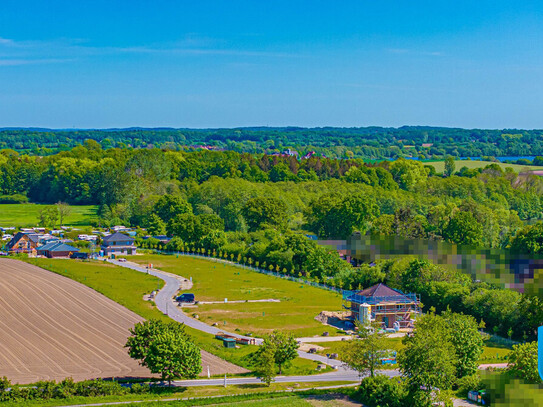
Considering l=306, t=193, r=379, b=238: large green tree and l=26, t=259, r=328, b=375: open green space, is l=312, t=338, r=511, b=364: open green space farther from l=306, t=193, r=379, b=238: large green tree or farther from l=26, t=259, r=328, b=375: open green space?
l=306, t=193, r=379, b=238: large green tree

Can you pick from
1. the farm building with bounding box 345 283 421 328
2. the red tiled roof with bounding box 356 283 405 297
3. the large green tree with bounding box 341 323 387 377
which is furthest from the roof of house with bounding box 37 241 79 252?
the large green tree with bounding box 341 323 387 377

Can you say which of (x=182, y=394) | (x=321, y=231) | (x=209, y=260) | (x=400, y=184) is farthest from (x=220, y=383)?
(x=400, y=184)

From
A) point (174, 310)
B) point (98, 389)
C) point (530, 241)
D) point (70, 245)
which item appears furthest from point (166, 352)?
point (70, 245)

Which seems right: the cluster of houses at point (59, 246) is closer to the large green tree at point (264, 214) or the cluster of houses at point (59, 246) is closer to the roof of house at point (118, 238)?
the roof of house at point (118, 238)

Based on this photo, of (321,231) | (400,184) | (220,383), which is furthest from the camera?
(400,184)

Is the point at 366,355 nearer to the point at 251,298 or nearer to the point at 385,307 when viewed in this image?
the point at 385,307

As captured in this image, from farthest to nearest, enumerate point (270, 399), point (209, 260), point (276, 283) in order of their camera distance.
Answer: point (209, 260) → point (276, 283) → point (270, 399)

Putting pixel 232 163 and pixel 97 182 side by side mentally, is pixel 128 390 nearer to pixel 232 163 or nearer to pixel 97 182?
pixel 97 182

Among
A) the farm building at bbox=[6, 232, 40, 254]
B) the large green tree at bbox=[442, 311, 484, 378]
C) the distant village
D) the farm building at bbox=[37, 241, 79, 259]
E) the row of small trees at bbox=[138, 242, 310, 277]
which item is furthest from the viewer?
the farm building at bbox=[6, 232, 40, 254]
